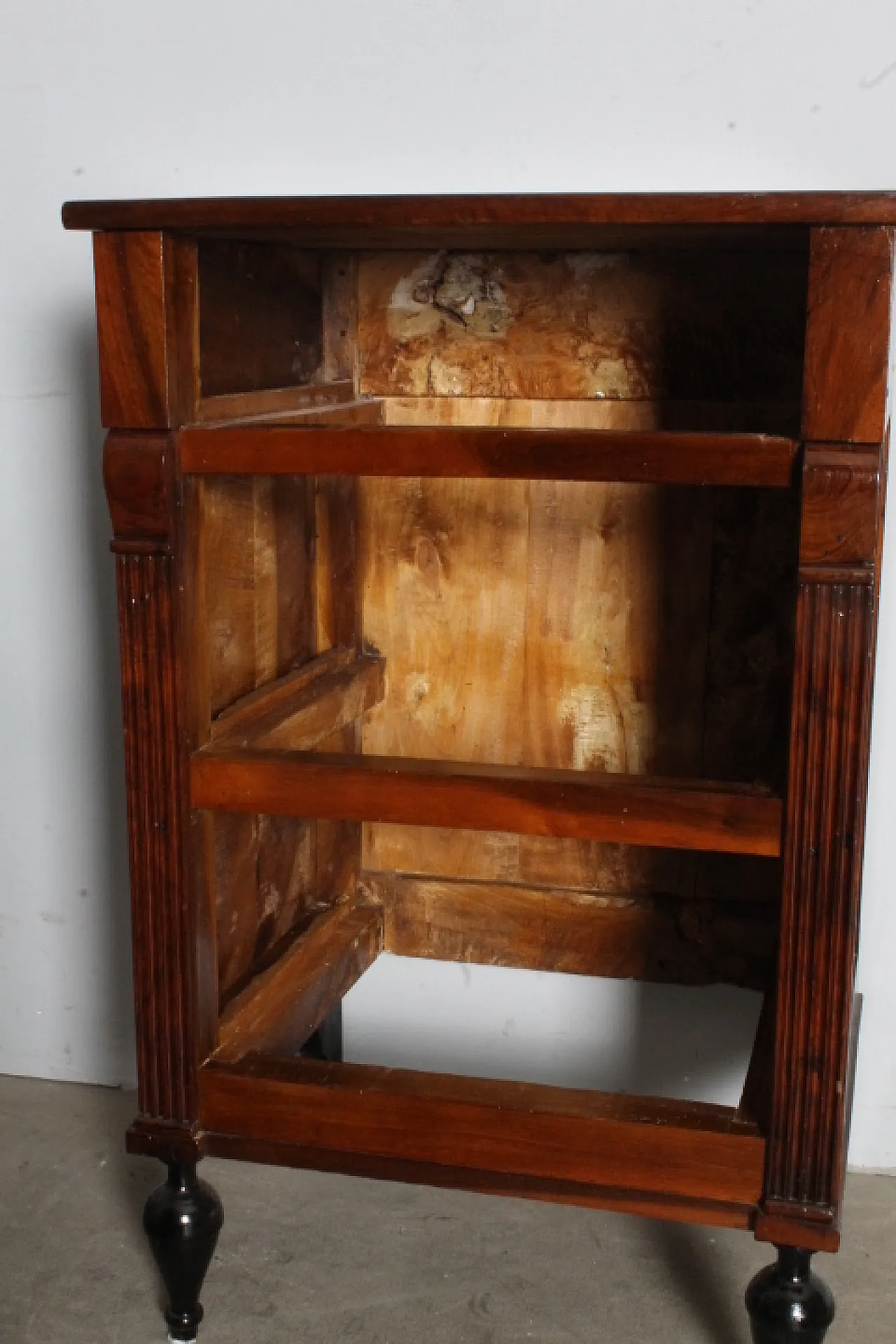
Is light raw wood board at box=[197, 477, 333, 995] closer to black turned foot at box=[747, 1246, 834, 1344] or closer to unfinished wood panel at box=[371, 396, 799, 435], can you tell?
unfinished wood panel at box=[371, 396, 799, 435]

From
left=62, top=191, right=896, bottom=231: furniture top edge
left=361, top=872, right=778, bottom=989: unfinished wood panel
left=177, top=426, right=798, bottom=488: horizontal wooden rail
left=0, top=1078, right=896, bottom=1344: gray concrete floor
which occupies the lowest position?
left=0, top=1078, right=896, bottom=1344: gray concrete floor

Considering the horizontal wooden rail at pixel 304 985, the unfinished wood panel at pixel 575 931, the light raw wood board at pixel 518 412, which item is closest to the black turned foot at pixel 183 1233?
the horizontal wooden rail at pixel 304 985

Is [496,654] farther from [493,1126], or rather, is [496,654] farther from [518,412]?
[493,1126]

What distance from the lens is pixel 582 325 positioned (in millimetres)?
1899

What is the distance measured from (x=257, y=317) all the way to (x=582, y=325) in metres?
0.44

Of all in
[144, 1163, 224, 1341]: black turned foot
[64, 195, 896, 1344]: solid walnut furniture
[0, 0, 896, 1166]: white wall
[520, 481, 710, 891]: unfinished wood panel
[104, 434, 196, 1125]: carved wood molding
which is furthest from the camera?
[520, 481, 710, 891]: unfinished wood panel

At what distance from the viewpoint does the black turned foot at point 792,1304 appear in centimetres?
144

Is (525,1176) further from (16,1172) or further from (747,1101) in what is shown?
(16,1172)

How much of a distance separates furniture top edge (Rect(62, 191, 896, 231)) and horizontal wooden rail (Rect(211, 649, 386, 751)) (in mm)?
531

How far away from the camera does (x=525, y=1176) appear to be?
150cm

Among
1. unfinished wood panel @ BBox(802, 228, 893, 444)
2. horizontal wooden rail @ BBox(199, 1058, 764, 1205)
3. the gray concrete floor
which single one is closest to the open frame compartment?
horizontal wooden rail @ BBox(199, 1058, 764, 1205)

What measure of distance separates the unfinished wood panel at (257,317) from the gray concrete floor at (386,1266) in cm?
103

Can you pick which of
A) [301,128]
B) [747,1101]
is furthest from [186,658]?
[301,128]

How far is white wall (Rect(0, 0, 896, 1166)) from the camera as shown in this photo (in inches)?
71.8
